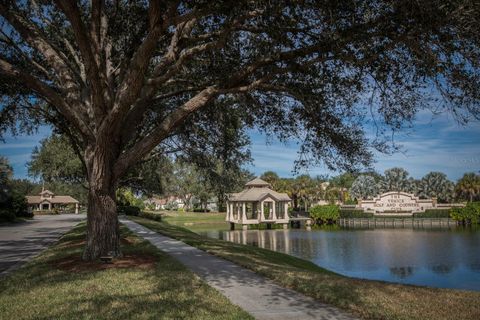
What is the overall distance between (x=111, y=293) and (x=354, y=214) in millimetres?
68829

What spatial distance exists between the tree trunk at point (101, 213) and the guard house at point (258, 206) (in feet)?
147

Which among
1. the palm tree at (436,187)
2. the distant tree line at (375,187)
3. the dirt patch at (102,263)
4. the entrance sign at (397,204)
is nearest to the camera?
the dirt patch at (102,263)

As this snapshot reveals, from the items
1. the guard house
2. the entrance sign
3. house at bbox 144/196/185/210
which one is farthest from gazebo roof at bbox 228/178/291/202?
house at bbox 144/196/185/210

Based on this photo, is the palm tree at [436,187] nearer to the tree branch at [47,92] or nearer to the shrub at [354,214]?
the shrub at [354,214]

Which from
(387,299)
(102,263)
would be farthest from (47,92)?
(387,299)

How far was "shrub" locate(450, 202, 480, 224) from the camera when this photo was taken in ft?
211

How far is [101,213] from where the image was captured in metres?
13.1

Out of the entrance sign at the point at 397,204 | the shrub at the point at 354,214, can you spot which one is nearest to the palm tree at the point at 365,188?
the entrance sign at the point at 397,204

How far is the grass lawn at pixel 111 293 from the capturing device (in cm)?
734

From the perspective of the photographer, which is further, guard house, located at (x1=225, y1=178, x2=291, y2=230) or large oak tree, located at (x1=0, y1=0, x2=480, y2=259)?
guard house, located at (x1=225, y1=178, x2=291, y2=230)

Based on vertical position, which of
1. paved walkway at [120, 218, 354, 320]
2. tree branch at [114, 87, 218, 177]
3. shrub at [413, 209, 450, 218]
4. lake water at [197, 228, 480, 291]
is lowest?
lake water at [197, 228, 480, 291]

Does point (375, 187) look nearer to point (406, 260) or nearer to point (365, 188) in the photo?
point (365, 188)

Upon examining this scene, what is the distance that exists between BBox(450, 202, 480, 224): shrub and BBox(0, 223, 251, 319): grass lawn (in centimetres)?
6286

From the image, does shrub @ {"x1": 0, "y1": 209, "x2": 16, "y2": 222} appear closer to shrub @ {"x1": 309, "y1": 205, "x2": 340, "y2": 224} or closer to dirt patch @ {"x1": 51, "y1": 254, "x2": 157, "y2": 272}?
dirt patch @ {"x1": 51, "y1": 254, "x2": 157, "y2": 272}
